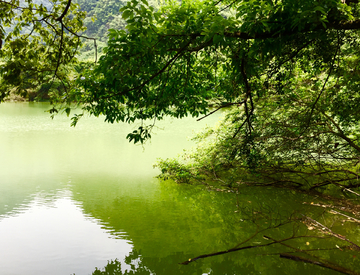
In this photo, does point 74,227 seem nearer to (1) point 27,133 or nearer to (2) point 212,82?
(2) point 212,82

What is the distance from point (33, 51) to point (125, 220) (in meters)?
2.87

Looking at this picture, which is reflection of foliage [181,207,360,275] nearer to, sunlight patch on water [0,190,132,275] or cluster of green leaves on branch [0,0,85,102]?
sunlight patch on water [0,190,132,275]

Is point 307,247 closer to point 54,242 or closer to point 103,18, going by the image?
point 54,242

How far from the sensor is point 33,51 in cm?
347

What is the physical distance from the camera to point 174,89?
4.06m

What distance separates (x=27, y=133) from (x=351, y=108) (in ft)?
41.6

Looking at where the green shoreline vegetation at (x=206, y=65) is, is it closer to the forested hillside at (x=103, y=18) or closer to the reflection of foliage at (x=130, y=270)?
the reflection of foliage at (x=130, y=270)

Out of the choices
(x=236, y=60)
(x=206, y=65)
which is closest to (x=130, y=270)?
(x=236, y=60)

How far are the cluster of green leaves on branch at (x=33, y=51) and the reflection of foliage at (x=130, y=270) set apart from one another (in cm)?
216

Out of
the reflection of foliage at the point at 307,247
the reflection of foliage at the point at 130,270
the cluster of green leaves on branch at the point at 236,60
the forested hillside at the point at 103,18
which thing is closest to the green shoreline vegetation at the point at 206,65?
the cluster of green leaves on branch at the point at 236,60

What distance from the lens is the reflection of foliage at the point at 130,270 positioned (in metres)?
3.35

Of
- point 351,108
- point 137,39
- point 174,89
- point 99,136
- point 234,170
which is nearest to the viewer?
point 137,39

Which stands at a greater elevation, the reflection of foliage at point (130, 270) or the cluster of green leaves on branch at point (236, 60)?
the cluster of green leaves on branch at point (236, 60)

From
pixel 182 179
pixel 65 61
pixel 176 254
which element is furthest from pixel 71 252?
pixel 182 179
